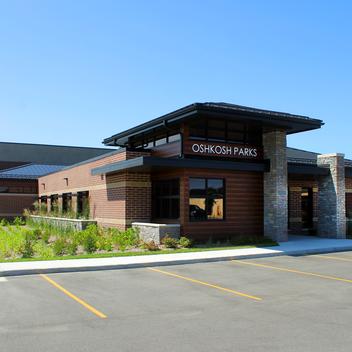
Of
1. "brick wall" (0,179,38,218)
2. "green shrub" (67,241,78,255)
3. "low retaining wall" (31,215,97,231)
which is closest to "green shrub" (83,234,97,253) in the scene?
"green shrub" (67,241,78,255)

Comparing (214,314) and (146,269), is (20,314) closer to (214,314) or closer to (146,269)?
(214,314)

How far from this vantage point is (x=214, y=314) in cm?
798

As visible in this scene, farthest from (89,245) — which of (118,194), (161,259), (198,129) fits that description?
(198,129)

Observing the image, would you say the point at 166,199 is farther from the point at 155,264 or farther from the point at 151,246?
the point at 155,264

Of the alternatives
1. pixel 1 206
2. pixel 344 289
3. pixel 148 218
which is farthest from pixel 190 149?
pixel 1 206

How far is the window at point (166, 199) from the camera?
2017 cm

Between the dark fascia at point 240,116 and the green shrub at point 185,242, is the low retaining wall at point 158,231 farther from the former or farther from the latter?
the dark fascia at point 240,116

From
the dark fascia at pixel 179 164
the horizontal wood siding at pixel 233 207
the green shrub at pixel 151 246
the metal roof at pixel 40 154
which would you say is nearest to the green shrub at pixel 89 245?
the green shrub at pixel 151 246

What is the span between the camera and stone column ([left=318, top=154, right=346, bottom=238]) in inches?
880

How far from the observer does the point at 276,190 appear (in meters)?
20.5

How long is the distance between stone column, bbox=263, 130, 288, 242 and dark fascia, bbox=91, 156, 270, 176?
52cm

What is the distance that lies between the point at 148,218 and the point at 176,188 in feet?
8.19

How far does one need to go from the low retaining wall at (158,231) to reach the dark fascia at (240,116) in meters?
4.33

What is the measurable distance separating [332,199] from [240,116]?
7010 mm
